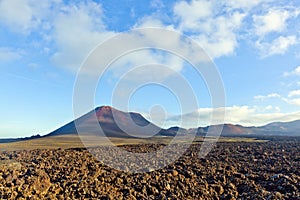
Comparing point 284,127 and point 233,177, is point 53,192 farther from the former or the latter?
point 284,127

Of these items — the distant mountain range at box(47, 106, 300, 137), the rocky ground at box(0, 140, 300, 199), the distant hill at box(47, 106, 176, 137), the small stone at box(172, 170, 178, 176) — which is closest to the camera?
the rocky ground at box(0, 140, 300, 199)

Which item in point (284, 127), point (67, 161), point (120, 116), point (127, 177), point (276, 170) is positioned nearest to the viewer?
point (127, 177)

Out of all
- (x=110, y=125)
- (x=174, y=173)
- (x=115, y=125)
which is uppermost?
(x=110, y=125)

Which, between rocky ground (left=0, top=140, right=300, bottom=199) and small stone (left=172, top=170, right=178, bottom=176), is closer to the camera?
rocky ground (left=0, top=140, right=300, bottom=199)

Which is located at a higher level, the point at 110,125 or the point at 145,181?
the point at 110,125

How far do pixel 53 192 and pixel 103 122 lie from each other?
282ft

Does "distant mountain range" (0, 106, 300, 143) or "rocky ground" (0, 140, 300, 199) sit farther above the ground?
"distant mountain range" (0, 106, 300, 143)

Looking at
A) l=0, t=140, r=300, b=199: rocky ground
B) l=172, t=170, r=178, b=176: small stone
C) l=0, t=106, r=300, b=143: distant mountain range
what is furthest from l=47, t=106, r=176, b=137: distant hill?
l=172, t=170, r=178, b=176: small stone

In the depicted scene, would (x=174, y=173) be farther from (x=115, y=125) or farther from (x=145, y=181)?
(x=115, y=125)

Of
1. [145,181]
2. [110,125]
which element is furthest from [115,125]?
[145,181]

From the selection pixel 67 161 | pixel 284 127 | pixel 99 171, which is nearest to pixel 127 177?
pixel 99 171

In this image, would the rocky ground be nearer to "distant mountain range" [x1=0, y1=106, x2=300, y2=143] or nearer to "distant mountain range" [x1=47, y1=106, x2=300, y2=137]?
"distant mountain range" [x1=0, y1=106, x2=300, y2=143]

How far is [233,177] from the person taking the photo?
13508 mm

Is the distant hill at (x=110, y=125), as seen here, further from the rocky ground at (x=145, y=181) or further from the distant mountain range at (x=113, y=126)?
the rocky ground at (x=145, y=181)
